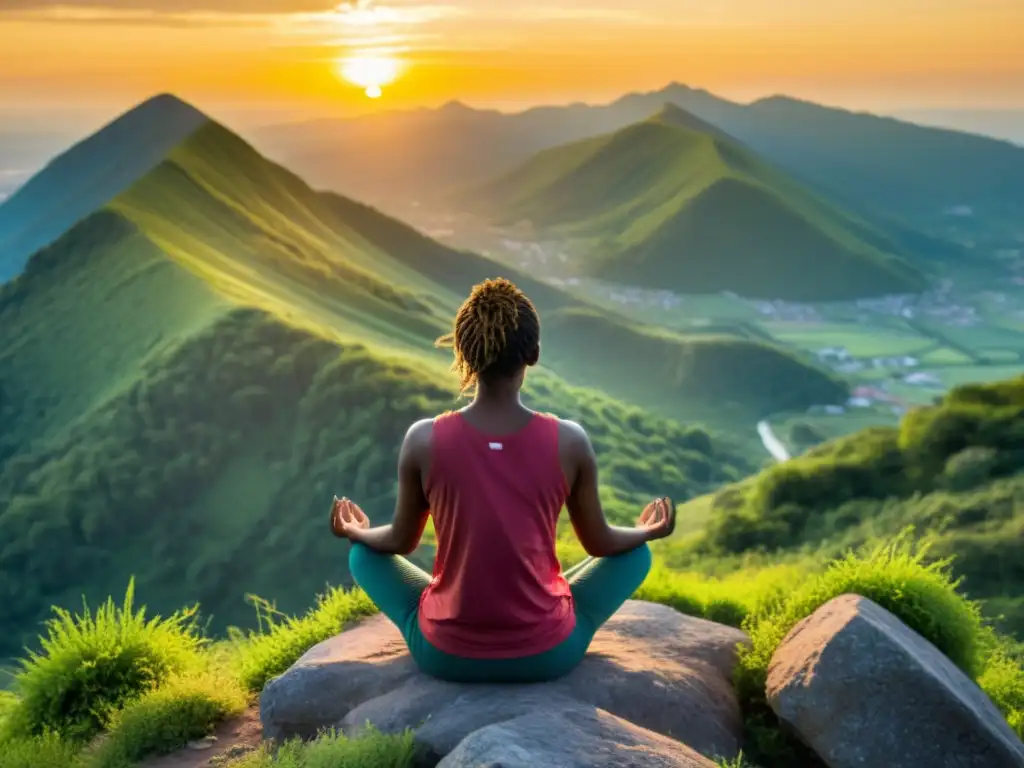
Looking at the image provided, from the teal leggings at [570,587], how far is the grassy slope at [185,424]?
21.7 m

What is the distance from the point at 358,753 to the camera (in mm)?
2977

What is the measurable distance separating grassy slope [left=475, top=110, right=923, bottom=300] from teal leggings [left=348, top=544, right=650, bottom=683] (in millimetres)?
74236

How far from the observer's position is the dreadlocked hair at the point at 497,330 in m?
2.88

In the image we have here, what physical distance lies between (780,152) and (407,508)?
382ft

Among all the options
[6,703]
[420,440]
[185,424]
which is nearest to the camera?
[420,440]

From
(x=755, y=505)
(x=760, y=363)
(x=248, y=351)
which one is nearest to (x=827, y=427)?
(x=760, y=363)

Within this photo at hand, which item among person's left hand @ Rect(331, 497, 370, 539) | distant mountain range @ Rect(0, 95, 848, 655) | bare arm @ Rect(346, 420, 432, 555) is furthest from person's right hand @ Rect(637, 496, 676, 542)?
distant mountain range @ Rect(0, 95, 848, 655)

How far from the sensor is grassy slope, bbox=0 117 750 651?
1025 inches

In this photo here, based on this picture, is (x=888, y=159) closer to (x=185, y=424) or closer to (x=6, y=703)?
(x=185, y=424)

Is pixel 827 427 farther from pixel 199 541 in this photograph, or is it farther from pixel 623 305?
pixel 199 541

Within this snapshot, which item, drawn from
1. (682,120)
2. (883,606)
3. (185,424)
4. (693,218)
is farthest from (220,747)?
(682,120)

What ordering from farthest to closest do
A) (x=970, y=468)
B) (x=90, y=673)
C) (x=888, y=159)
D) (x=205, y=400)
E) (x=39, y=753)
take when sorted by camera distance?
(x=888, y=159) → (x=205, y=400) → (x=970, y=468) → (x=90, y=673) → (x=39, y=753)

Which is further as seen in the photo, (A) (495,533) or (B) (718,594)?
(B) (718,594)

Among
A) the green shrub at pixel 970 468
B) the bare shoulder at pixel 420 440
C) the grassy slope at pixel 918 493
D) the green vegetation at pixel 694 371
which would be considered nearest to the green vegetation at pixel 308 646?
the bare shoulder at pixel 420 440
